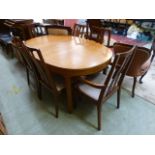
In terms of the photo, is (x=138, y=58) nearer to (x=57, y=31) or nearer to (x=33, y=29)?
(x=57, y=31)

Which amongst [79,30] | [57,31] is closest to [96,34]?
[79,30]

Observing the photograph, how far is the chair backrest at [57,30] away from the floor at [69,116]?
1.24 m

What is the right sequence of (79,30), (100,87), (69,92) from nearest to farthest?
(100,87), (69,92), (79,30)

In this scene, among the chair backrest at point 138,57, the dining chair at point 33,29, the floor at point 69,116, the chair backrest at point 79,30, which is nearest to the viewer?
the floor at point 69,116

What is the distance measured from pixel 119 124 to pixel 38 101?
1.15 metres

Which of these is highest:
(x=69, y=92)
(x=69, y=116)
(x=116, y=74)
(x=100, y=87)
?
(x=116, y=74)

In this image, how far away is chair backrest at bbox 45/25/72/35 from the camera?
286 cm

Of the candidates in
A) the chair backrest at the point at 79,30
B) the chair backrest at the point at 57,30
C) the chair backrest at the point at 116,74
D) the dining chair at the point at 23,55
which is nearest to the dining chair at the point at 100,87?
the chair backrest at the point at 116,74

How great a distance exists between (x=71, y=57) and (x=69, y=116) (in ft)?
2.45

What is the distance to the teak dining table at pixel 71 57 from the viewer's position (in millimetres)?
1604

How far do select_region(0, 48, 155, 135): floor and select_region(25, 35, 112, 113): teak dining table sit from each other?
0.22 m

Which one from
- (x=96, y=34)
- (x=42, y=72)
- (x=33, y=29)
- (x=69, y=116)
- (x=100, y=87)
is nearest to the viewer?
(x=100, y=87)

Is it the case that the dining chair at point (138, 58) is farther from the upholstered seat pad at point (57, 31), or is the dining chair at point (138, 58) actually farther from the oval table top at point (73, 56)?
the upholstered seat pad at point (57, 31)

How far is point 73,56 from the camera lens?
1.83 metres
